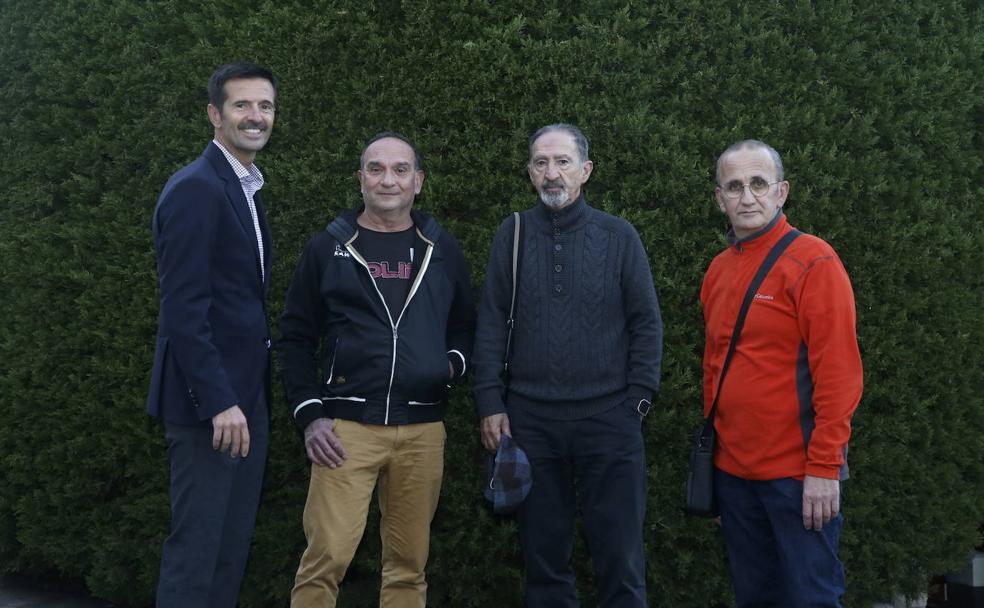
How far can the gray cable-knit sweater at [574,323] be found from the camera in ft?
12.0

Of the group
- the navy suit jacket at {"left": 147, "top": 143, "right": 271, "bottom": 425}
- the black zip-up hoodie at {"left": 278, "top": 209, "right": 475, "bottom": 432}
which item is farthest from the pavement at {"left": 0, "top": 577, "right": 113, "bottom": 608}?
the navy suit jacket at {"left": 147, "top": 143, "right": 271, "bottom": 425}

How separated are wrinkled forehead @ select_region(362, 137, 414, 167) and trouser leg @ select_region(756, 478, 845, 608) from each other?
193 cm

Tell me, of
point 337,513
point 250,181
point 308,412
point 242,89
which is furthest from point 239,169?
point 337,513

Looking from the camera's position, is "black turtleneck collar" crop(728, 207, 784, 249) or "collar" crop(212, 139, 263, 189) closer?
"black turtleneck collar" crop(728, 207, 784, 249)

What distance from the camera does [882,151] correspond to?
4578 millimetres

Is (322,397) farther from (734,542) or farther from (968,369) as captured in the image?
(968,369)

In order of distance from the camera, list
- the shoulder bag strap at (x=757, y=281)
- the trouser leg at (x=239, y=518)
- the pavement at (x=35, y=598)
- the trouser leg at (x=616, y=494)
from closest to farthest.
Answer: the shoulder bag strap at (x=757, y=281)
the trouser leg at (x=239, y=518)
the trouser leg at (x=616, y=494)
the pavement at (x=35, y=598)

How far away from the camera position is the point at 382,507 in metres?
3.97

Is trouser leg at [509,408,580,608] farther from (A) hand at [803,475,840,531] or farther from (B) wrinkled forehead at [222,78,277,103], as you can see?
(B) wrinkled forehead at [222,78,277,103]

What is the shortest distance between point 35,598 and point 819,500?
4.63 metres

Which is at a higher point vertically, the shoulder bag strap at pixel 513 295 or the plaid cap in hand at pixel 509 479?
the shoulder bag strap at pixel 513 295

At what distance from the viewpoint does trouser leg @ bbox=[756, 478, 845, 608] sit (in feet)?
10.3

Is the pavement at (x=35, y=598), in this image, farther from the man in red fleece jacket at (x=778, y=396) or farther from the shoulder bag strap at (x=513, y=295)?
the man in red fleece jacket at (x=778, y=396)

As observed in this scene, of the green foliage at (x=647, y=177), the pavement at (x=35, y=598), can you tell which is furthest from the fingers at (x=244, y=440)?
the pavement at (x=35, y=598)
